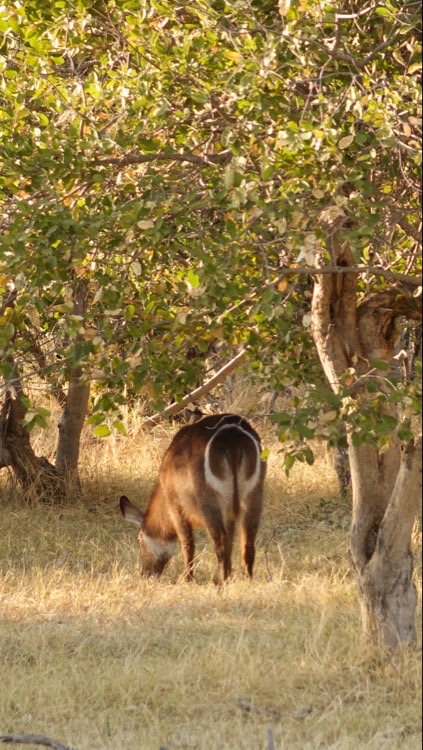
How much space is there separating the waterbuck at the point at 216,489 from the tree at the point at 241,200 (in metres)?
2.34

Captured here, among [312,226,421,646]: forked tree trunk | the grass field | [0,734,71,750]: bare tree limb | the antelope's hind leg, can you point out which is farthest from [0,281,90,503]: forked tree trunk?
[0,734,71,750]: bare tree limb

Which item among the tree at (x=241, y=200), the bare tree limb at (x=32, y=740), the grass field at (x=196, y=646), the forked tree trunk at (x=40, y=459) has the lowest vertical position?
the bare tree limb at (x=32, y=740)

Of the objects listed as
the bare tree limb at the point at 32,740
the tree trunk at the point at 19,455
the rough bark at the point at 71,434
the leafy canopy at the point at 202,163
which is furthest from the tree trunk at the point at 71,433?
the bare tree limb at the point at 32,740

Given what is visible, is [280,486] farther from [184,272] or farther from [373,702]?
[373,702]

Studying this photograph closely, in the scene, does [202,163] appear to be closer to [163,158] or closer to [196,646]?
[163,158]

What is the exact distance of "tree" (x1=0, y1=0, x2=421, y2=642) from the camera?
5.06 m

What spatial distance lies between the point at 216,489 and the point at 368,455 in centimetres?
274

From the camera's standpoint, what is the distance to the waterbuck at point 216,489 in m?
8.95

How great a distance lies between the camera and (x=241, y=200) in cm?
481

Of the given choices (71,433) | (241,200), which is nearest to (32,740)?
(241,200)

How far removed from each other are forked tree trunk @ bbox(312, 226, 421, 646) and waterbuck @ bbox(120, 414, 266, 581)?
2.55 meters

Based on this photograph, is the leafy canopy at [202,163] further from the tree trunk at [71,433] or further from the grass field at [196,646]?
the tree trunk at [71,433]

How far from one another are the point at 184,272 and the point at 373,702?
310cm

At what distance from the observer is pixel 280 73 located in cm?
543
